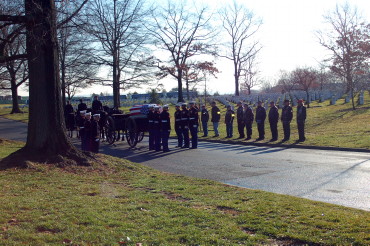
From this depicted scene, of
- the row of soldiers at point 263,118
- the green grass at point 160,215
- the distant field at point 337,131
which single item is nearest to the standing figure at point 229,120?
the row of soldiers at point 263,118

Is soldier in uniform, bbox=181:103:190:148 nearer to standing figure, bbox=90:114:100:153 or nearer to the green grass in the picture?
standing figure, bbox=90:114:100:153

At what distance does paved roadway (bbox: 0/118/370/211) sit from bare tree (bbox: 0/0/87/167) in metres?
3.12

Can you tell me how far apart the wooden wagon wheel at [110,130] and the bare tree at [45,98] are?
7762mm

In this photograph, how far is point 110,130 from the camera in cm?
1870

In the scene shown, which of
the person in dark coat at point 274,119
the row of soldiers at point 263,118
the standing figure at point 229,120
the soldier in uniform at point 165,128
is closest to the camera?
the soldier in uniform at point 165,128

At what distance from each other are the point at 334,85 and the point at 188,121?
5650 cm

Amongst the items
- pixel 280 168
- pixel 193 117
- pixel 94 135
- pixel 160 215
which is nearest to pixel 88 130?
pixel 94 135

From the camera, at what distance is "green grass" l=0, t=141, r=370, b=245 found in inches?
199

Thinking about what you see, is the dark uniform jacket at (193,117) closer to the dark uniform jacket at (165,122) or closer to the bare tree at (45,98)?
the dark uniform jacket at (165,122)

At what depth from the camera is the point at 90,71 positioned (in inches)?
1366

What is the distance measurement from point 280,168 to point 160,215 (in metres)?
6.34

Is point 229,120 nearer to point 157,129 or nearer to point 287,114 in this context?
point 287,114

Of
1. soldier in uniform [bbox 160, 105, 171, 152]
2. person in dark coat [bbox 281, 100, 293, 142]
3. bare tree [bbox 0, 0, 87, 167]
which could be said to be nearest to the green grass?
bare tree [bbox 0, 0, 87, 167]

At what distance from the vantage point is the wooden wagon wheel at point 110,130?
18469 mm
